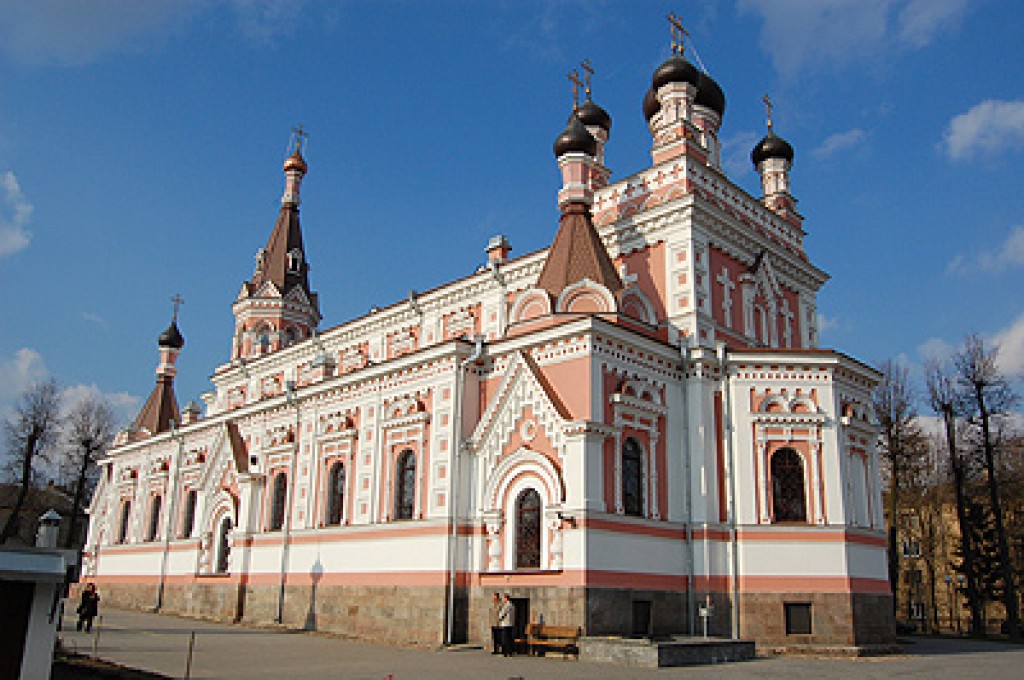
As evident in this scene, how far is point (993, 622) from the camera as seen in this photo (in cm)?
3541

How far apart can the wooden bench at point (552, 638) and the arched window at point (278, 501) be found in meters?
10.8

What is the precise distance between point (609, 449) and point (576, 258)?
496 cm

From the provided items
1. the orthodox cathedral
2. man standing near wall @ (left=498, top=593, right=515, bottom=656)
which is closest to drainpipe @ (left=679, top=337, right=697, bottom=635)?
the orthodox cathedral

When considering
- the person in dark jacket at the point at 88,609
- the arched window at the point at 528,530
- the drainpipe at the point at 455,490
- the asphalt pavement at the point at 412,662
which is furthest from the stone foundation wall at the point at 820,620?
the person in dark jacket at the point at 88,609

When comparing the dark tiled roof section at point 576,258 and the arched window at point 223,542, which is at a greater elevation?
the dark tiled roof section at point 576,258

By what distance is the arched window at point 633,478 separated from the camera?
1728 centimetres

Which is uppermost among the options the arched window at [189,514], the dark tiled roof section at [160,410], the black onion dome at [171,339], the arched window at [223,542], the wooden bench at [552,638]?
the black onion dome at [171,339]

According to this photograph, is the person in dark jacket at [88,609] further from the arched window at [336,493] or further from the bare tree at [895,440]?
the bare tree at [895,440]

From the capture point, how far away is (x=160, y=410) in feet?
119

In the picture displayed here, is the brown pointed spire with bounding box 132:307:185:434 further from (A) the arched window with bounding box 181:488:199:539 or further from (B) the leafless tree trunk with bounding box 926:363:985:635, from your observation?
(B) the leafless tree trunk with bounding box 926:363:985:635

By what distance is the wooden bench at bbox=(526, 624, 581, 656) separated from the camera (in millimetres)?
15000

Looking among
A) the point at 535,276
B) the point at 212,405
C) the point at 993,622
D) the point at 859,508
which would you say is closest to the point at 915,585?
the point at 993,622

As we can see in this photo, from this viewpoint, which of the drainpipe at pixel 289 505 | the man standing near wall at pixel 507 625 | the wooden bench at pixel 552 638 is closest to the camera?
the wooden bench at pixel 552 638

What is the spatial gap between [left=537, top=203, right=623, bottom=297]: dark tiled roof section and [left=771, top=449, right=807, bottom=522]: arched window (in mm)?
5112
